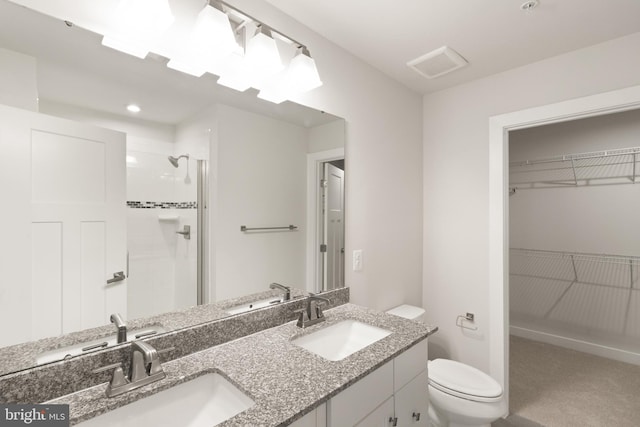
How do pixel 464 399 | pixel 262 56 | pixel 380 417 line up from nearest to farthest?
pixel 380 417 → pixel 262 56 → pixel 464 399

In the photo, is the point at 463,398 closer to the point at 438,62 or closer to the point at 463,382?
the point at 463,382

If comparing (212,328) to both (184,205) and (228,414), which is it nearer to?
(228,414)

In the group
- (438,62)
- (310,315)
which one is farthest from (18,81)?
(438,62)

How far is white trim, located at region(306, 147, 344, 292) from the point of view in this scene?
64.3 inches

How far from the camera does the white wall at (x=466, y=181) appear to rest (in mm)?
1883

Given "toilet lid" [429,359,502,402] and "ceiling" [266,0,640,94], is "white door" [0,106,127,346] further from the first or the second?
"toilet lid" [429,359,502,402]

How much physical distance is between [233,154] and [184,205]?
12.3 inches

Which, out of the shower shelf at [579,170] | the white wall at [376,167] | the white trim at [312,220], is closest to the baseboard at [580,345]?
the shower shelf at [579,170]

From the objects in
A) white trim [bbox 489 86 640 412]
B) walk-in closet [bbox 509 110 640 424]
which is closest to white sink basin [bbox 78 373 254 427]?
white trim [bbox 489 86 640 412]

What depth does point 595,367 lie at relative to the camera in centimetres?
264

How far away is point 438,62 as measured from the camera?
1899mm

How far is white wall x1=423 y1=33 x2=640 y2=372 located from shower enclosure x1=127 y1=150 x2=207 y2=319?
1.82m

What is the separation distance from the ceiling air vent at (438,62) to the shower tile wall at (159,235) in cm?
154

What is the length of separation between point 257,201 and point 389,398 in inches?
39.1
